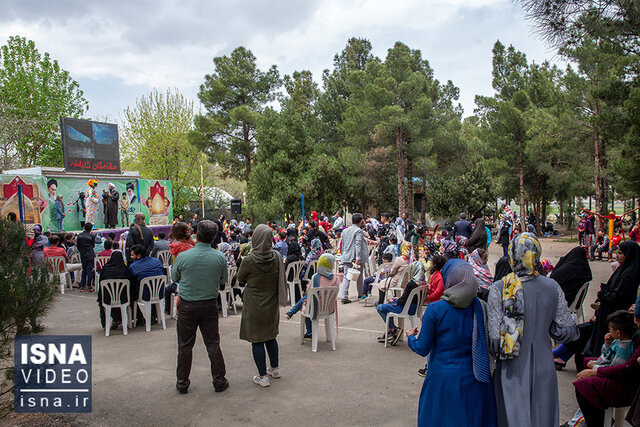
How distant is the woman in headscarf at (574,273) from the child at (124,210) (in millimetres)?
21765

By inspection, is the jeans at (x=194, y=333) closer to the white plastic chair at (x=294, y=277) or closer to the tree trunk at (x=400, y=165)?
the white plastic chair at (x=294, y=277)

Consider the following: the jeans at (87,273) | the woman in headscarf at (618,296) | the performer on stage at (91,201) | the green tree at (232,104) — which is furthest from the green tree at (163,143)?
the woman in headscarf at (618,296)

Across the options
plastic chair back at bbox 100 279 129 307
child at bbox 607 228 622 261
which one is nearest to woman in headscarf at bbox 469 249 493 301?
plastic chair back at bbox 100 279 129 307

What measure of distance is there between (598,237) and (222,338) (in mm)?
14250

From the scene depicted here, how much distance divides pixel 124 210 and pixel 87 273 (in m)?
13.1

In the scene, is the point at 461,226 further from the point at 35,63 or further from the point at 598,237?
the point at 35,63

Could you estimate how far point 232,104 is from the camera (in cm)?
3102

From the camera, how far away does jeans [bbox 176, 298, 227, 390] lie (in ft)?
14.2

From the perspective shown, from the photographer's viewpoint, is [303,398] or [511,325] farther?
[303,398]

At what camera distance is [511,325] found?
275 centimetres

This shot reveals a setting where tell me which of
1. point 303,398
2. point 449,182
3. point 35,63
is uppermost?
point 35,63

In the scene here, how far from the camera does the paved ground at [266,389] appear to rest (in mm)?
3930

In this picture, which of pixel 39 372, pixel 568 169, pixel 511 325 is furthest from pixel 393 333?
pixel 568 169

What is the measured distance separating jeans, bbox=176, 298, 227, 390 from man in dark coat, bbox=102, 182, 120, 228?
1919cm
